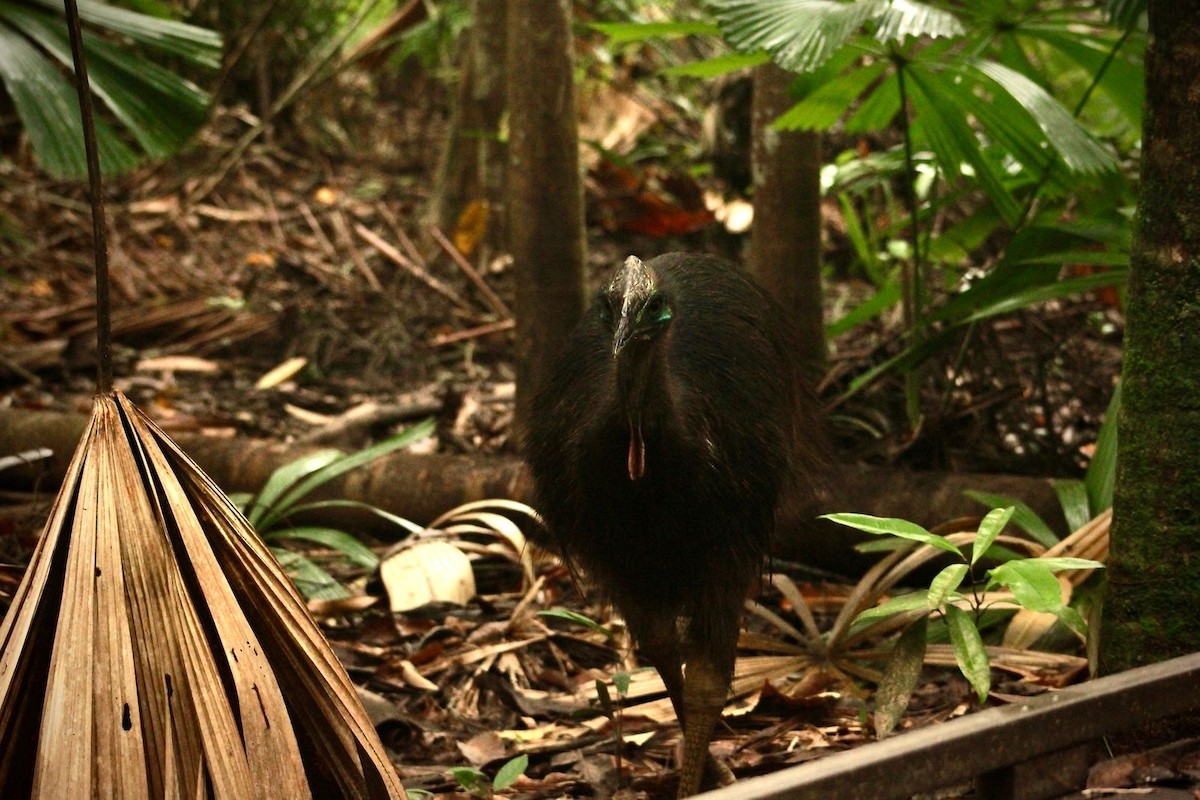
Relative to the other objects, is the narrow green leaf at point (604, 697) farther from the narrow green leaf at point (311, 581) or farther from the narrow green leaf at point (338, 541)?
the narrow green leaf at point (338, 541)

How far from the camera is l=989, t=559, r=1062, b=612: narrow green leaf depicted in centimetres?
236

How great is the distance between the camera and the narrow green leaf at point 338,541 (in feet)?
14.0

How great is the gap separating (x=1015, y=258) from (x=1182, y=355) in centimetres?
178

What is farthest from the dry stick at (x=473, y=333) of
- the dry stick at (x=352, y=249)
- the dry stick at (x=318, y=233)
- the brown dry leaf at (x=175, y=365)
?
the dry stick at (x=318, y=233)

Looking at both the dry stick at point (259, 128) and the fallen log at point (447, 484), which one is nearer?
the fallen log at point (447, 484)

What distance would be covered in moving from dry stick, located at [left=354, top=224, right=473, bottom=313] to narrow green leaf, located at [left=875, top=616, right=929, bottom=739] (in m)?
4.82

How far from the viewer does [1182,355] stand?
2.59 meters

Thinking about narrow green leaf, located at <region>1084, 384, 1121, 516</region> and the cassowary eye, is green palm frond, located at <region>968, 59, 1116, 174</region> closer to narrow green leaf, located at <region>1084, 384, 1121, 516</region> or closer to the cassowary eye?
narrow green leaf, located at <region>1084, 384, 1121, 516</region>

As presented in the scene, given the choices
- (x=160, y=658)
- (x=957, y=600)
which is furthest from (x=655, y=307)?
(x=160, y=658)

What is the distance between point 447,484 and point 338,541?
50cm

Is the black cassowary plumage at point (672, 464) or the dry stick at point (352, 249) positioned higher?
the dry stick at point (352, 249)

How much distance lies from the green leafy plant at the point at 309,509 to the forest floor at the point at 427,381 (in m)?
0.13

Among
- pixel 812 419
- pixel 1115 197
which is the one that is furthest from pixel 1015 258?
pixel 812 419

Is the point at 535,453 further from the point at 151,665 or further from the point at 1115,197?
the point at 1115,197
